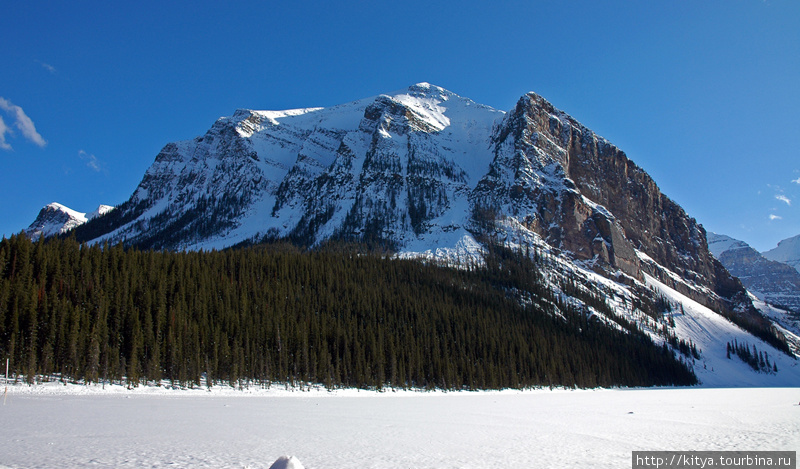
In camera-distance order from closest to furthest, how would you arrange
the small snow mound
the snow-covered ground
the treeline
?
the small snow mound
the snow-covered ground
the treeline

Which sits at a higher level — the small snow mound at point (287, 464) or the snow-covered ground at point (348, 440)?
the small snow mound at point (287, 464)

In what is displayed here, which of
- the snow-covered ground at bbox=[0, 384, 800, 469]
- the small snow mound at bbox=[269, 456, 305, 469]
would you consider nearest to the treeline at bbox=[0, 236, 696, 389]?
the snow-covered ground at bbox=[0, 384, 800, 469]

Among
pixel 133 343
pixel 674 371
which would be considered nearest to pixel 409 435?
pixel 133 343

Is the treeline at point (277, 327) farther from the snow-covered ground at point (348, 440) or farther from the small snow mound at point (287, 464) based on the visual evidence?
the small snow mound at point (287, 464)

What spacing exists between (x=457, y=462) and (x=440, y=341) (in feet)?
271

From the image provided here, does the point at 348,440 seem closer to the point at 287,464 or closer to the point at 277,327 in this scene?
the point at 287,464

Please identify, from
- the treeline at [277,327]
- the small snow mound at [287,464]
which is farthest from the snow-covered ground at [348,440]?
the treeline at [277,327]

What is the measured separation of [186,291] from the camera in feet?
259

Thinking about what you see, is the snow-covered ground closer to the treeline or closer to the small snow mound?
the small snow mound

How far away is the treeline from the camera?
56.1 m

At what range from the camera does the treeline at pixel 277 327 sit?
56.1 metres

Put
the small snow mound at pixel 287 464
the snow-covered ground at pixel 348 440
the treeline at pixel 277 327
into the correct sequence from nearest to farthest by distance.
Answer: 1. the small snow mound at pixel 287 464
2. the snow-covered ground at pixel 348 440
3. the treeline at pixel 277 327

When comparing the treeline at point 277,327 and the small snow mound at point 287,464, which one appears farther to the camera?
the treeline at point 277,327

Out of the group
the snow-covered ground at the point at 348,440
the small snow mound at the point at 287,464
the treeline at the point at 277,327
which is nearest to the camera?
the small snow mound at the point at 287,464
